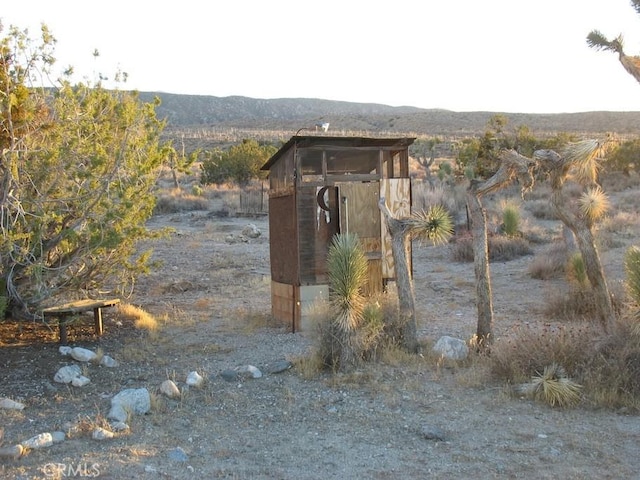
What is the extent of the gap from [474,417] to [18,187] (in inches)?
217

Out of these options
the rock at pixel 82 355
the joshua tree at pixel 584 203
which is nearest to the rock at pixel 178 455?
the rock at pixel 82 355

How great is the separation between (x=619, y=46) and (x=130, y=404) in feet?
24.1

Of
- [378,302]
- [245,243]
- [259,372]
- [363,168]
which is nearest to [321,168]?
[363,168]

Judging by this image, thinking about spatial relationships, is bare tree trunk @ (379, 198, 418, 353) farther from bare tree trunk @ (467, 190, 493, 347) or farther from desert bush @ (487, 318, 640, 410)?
desert bush @ (487, 318, 640, 410)

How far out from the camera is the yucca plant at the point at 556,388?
6.18 meters

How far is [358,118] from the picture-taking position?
72.8 metres

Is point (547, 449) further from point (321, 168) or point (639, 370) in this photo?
point (321, 168)

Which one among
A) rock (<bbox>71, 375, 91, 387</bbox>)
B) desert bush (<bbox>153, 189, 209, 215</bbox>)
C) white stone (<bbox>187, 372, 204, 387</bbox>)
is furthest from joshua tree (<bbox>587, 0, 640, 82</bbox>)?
desert bush (<bbox>153, 189, 209, 215</bbox>)

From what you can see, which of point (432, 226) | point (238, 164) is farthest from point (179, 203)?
point (432, 226)

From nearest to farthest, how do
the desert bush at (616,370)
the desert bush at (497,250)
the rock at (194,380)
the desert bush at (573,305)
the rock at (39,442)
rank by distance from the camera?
the rock at (39,442) → the desert bush at (616,370) → the rock at (194,380) → the desert bush at (573,305) → the desert bush at (497,250)

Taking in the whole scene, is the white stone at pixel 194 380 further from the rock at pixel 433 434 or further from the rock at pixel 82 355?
the rock at pixel 433 434

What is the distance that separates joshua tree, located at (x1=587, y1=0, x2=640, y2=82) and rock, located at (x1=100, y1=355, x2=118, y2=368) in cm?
739

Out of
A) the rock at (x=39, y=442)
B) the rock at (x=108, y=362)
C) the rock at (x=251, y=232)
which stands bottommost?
the rock at (x=251, y=232)

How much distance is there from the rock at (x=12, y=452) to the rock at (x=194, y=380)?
2243 mm
